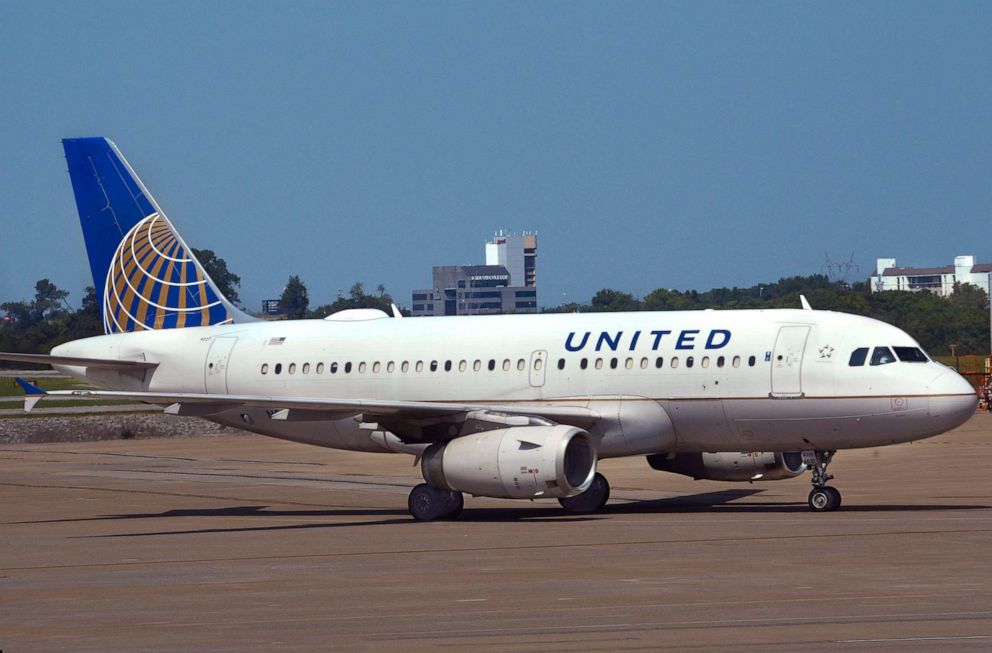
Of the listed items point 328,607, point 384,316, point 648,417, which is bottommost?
point 328,607

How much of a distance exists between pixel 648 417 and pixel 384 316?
309 inches

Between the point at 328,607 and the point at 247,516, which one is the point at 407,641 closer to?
the point at 328,607

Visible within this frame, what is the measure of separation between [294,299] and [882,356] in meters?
141

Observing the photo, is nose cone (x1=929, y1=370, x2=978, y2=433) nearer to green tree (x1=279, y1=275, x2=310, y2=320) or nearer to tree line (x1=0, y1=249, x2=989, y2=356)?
tree line (x1=0, y1=249, x2=989, y2=356)

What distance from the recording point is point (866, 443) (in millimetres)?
26016

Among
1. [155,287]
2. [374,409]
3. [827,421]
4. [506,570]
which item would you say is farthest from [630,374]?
[155,287]

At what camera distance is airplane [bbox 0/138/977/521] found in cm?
2586

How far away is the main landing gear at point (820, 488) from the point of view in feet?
86.3

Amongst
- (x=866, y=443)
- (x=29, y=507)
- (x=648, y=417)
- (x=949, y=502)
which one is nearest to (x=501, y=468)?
(x=648, y=417)

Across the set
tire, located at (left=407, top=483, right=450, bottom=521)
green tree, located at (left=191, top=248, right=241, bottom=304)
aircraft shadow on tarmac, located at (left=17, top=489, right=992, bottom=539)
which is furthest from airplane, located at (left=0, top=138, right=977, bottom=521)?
green tree, located at (left=191, top=248, right=241, bottom=304)

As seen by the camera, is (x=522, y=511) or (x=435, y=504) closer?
(x=435, y=504)

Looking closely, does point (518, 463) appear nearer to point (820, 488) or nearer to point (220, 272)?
point (820, 488)

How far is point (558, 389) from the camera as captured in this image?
2822 cm

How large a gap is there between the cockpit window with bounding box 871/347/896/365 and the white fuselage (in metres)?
0.10
